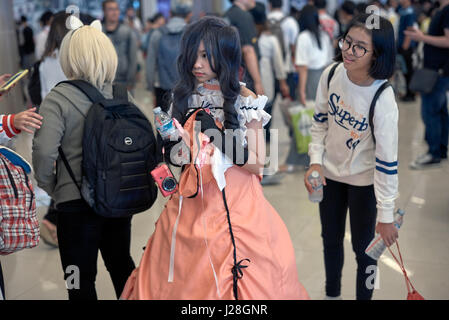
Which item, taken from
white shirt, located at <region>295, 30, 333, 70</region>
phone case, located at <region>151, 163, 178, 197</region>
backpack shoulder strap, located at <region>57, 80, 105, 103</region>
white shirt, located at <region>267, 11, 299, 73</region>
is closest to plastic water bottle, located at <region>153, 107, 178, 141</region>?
phone case, located at <region>151, 163, 178, 197</region>

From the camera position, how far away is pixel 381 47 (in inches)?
83.6

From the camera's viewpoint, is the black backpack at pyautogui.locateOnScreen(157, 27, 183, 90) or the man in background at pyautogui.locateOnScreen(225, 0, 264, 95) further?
the black backpack at pyautogui.locateOnScreen(157, 27, 183, 90)

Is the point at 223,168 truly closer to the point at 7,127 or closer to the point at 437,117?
the point at 7,127

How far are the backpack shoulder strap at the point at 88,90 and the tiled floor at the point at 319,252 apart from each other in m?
1.38

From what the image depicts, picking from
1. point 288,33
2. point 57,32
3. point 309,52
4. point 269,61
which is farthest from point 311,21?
point 57,32

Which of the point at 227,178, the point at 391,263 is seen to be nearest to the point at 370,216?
the point at 227,178

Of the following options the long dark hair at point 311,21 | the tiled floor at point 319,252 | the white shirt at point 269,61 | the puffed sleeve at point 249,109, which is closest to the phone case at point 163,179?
the puffed sleeve at point 249,109

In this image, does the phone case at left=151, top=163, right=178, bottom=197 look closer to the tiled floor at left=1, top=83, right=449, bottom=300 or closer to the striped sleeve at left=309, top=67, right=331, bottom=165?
the striped sleeve at left=309, top=67, right=331, bottom=165

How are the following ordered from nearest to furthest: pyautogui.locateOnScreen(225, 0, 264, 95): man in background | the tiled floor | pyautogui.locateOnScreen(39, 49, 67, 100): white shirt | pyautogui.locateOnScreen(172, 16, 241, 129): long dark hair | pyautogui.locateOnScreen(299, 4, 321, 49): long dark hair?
pyautogui.locateOnScreen(172, 16, 241, 129): long dark hair < the tiled floor < pyautogui.locateOnScreen(39, 49, 67, 100): white shirt < pyautogui.locateOnScreen(225, 0, 264, 95): man in background < pyautogui.locateOnScreen(299, 4, 321, 49): long dark hair

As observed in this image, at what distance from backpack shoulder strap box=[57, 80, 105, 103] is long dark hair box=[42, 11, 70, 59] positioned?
1109 millimetres

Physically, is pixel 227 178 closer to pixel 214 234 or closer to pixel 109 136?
pixel 214 234

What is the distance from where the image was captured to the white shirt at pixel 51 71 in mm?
3295

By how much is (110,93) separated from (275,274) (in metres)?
1.04

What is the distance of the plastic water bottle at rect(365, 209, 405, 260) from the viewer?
2248mm
